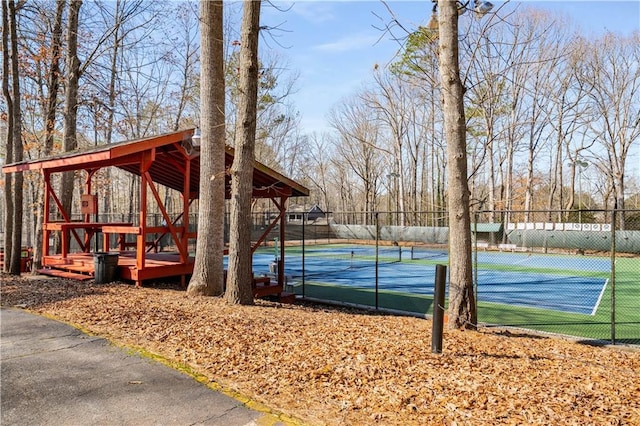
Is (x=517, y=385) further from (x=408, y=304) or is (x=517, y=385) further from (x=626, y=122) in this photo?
(x=626, y=122)

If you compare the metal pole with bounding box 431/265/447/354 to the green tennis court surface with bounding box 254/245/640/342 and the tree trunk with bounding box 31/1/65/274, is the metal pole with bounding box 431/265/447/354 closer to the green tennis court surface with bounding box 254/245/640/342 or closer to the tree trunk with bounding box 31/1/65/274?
the green tennis court surface with bounding box 254/245/640/342

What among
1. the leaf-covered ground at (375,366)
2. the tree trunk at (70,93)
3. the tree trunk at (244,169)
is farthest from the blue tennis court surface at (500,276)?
the tree trunk at (70,93)

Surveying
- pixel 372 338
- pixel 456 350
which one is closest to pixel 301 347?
pixel 372 338

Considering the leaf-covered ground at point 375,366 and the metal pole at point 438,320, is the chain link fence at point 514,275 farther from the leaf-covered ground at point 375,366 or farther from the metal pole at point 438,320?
the leaf-covered ground at point 375,366

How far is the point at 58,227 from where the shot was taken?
34.5 feet

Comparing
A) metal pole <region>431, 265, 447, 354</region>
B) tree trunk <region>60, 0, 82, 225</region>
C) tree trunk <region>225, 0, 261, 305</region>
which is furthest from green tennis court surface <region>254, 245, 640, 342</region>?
tree trunk <region>60, 0, 82, 225</region>

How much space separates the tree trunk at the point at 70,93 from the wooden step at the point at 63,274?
1.86 meters

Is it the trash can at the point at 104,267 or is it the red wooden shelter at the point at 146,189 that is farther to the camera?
the trash can at the point at 104,267

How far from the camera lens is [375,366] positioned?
Result: 156 inches

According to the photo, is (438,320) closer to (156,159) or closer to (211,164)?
(211,164)

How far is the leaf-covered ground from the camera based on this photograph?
3152 mm

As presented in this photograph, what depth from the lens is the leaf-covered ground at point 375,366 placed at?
3.15 metres

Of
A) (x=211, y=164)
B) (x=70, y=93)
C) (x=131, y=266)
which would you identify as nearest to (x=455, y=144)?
(x=211, y=164)

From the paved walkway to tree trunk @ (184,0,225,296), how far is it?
9.63ft
